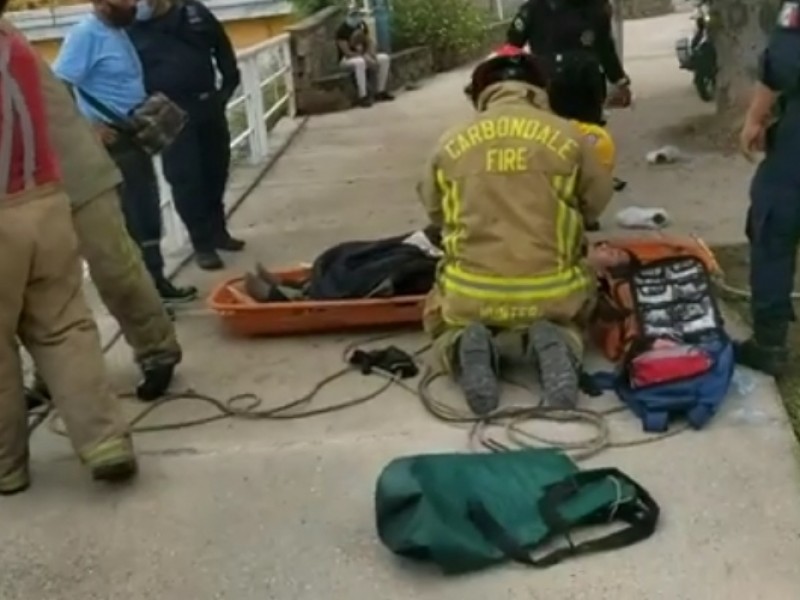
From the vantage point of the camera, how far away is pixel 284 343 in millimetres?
5785

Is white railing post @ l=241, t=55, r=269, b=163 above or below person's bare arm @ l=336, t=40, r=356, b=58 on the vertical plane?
above

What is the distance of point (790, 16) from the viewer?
4445 mm

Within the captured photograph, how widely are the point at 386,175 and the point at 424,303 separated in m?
4.48

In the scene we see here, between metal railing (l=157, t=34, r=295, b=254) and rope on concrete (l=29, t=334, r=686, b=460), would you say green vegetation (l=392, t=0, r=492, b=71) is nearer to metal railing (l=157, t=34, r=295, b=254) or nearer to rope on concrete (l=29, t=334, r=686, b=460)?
metal railing (l=157, t=34, r=295, b=254)

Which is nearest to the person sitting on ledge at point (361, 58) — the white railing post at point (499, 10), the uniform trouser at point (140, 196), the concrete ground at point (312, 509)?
the white railing post at point (499, 10)

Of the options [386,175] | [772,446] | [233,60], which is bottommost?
[386,175]

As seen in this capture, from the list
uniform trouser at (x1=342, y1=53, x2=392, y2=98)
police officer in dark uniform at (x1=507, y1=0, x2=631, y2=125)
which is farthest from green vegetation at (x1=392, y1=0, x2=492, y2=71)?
police officer in dark uniform at (x1=507, y1=0, x2=631, y2=125)

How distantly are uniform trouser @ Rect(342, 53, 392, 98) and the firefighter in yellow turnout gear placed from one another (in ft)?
32.7

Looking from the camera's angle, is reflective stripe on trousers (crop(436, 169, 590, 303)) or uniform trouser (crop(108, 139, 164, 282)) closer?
reflective stripe on trousers (crop(436, 169, 590, 303))

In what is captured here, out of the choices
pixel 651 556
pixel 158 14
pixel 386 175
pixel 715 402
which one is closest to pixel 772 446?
pixel 715 402

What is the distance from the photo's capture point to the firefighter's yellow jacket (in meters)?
4.98

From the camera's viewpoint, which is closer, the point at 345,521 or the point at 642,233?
the point at 345,521

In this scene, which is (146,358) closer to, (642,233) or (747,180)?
(642,233)

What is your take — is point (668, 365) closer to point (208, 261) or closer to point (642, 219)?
point (642, 219)
